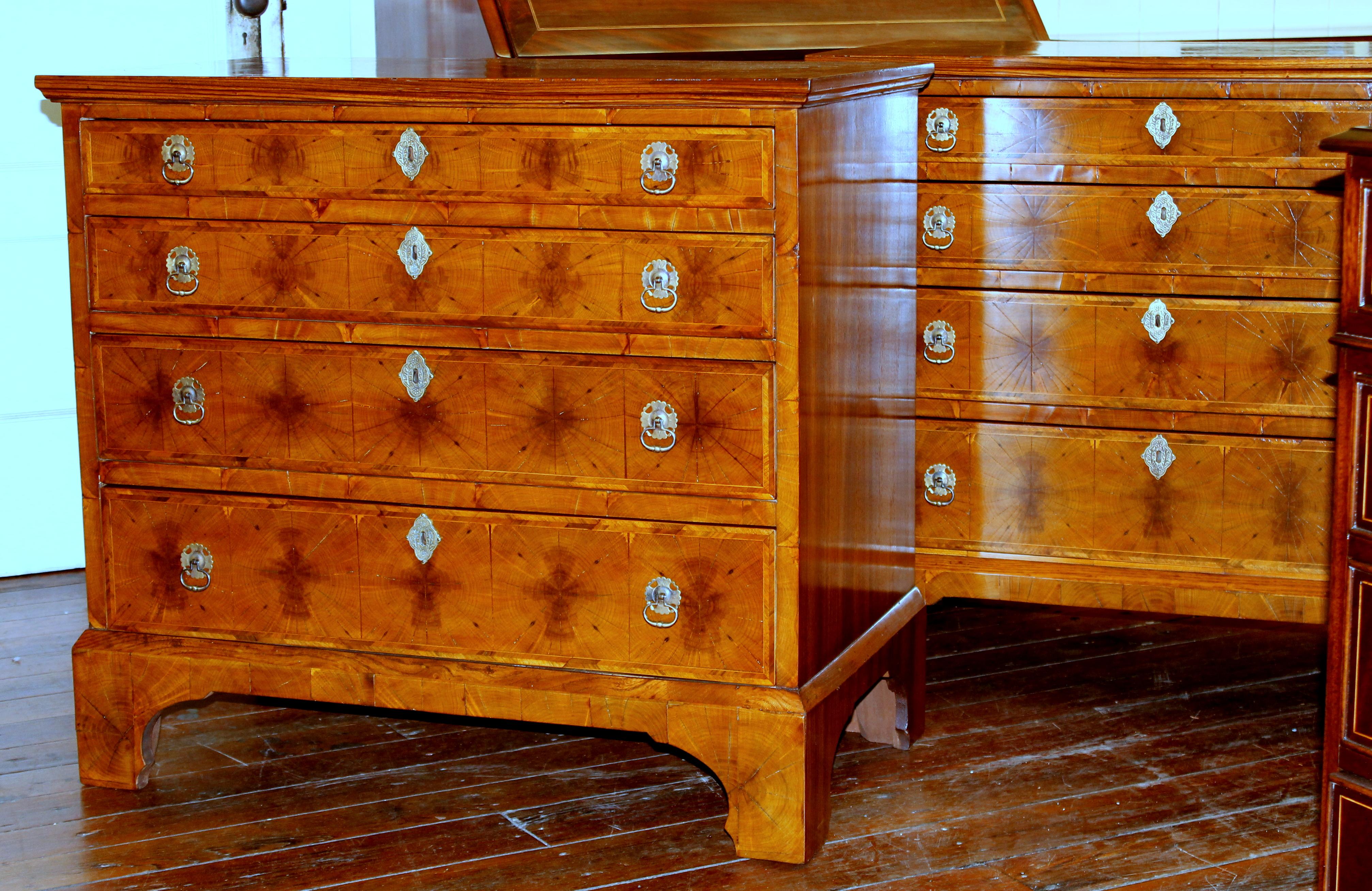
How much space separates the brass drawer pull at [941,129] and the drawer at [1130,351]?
0.24 meters

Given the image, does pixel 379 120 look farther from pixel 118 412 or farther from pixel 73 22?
pixel 73 22

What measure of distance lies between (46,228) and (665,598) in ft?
6.32

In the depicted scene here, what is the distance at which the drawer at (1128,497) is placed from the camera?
8.73 feet

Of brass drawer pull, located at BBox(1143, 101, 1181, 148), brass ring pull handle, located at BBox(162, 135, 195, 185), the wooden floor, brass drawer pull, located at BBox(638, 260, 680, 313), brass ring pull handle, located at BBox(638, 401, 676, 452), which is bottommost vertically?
the wooden floor

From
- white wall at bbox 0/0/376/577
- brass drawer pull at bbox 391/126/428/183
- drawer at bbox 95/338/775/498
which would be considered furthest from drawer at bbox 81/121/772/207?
white wall at bbox 0/0/376/577

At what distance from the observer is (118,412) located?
2465 millimetres

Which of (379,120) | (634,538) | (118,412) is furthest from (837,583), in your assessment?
(118,412)

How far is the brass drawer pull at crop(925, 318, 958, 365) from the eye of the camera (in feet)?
9.02

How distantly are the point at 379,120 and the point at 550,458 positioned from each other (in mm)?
508

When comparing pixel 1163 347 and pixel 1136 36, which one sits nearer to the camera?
pixel 1163 347

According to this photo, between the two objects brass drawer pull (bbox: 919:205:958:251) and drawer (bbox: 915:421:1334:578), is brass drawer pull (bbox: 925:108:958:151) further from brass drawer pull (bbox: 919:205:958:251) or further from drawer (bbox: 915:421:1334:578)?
drawer (bbox: 915:421:1334:578)

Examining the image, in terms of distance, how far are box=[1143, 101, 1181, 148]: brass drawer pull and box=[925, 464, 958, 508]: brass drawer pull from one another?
0.62 metres

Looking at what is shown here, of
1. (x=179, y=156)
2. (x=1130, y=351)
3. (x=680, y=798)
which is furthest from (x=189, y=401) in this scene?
(x=1130, y=351)

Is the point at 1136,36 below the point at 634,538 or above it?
above
